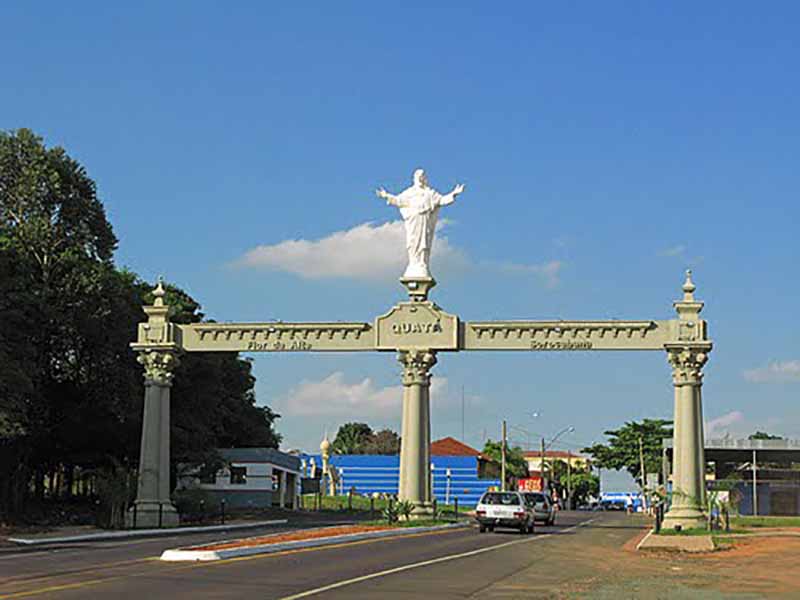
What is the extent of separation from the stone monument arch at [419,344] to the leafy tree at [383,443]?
10546 centimetres

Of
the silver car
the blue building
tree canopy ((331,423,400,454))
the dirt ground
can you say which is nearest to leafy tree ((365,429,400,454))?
tree canopy ((331,423,400,454))

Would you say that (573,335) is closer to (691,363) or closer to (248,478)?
(691,363)

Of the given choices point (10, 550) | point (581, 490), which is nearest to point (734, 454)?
point (10, 550)

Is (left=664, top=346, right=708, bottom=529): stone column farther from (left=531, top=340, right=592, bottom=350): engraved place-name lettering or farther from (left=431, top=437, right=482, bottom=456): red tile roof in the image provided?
(left=431, top=437, right=482, bottom=456): red tile roof

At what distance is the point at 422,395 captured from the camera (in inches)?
1580

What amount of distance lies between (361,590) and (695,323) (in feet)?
79.6

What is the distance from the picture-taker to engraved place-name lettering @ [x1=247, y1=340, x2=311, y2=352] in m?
41.7

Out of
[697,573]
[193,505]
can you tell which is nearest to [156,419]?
[193,505]

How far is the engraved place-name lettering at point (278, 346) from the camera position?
137ft

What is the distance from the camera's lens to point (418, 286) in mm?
40906

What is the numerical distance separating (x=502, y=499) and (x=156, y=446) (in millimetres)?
12390

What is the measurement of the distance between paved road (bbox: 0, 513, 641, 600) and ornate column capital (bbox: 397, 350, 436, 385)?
35.0 ft

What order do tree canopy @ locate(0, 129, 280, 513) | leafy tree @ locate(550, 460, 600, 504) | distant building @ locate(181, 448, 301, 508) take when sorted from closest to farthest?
1. tree canopy @ locate(0, 129, 280, 513)
2. distant building @ locate(181, 448, 301, 508)
3. leafy tree @ locate(550, 460, 600, 504)

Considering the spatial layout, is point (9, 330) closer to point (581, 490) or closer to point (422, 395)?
point (422, 395)
